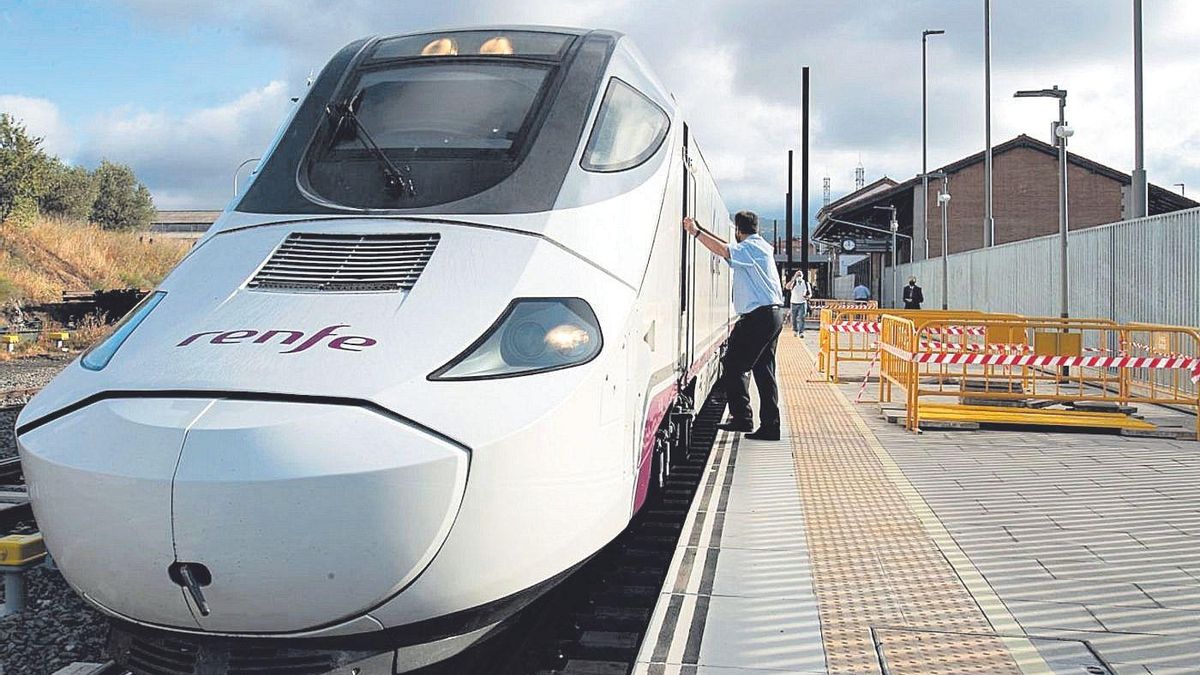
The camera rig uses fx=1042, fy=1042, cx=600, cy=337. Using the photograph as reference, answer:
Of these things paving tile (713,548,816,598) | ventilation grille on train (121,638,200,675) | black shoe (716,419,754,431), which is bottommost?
paving tile (713,548,816,598)

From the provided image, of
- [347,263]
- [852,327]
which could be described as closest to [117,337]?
[347,263]

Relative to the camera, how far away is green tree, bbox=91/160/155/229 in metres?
44.6

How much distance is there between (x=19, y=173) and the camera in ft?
110

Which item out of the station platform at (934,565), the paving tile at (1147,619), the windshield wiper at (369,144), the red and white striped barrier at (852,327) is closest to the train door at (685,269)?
the station platform at (934,565)

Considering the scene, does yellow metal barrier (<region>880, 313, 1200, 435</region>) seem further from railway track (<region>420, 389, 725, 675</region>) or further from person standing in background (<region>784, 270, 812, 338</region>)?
person standing in background (<region>784, 270, 812, 338</region>)

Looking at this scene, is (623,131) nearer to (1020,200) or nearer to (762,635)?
(762,635)

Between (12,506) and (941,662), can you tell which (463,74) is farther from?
(12,506)

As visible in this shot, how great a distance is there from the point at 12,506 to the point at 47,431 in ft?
11.0

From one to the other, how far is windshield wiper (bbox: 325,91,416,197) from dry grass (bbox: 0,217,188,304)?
26136mm

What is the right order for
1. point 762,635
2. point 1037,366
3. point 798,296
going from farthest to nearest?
point 798,296, point 1037,366, point 762,635

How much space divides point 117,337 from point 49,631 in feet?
6.10

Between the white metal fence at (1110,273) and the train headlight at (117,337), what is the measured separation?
13720mm

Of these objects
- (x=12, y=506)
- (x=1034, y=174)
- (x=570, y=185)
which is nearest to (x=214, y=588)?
(x=570, y=185)

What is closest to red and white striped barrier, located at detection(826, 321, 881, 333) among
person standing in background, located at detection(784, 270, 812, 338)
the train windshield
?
person standing in background, located at detection(784, 270, 812, 338)
